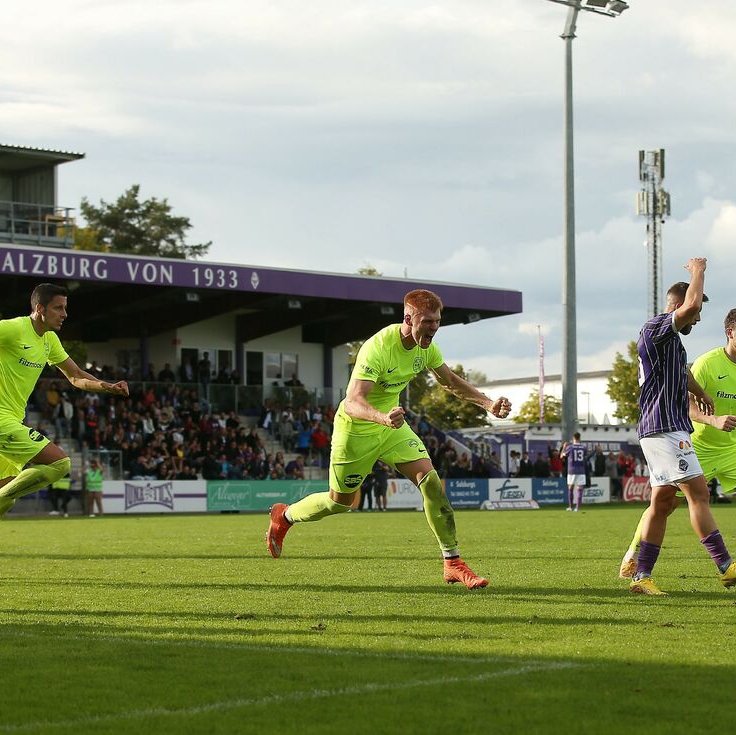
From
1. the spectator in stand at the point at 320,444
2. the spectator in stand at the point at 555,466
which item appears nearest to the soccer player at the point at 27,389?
the spectator in stand at the point at 320,444

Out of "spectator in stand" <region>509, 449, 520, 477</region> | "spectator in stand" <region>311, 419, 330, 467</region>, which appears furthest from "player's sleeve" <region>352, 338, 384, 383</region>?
"spectator in stand" <region>509, 449, 520, 477</region>

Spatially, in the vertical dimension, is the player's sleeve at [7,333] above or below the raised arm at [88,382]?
above

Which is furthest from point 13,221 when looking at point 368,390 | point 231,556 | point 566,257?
point 368,390

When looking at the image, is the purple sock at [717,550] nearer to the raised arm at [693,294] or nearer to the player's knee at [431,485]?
the raised arm at [693,294]

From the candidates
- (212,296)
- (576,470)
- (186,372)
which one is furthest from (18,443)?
(212,296)

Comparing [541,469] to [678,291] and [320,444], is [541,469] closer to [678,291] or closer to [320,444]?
[320,444]

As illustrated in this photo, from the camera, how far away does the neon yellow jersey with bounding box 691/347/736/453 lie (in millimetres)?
11625

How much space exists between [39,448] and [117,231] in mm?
84883

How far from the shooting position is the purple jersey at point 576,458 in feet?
119

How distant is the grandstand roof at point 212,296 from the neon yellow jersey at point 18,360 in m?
28.9

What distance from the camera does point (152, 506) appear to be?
3738 cm

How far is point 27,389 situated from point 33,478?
947 mm

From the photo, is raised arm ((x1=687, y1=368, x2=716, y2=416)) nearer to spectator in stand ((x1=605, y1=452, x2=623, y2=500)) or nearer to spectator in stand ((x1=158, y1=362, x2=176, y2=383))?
spectator in stand ((x1=158, y1=362, x2=176, y2=383))

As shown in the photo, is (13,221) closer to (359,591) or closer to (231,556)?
(231,556)
